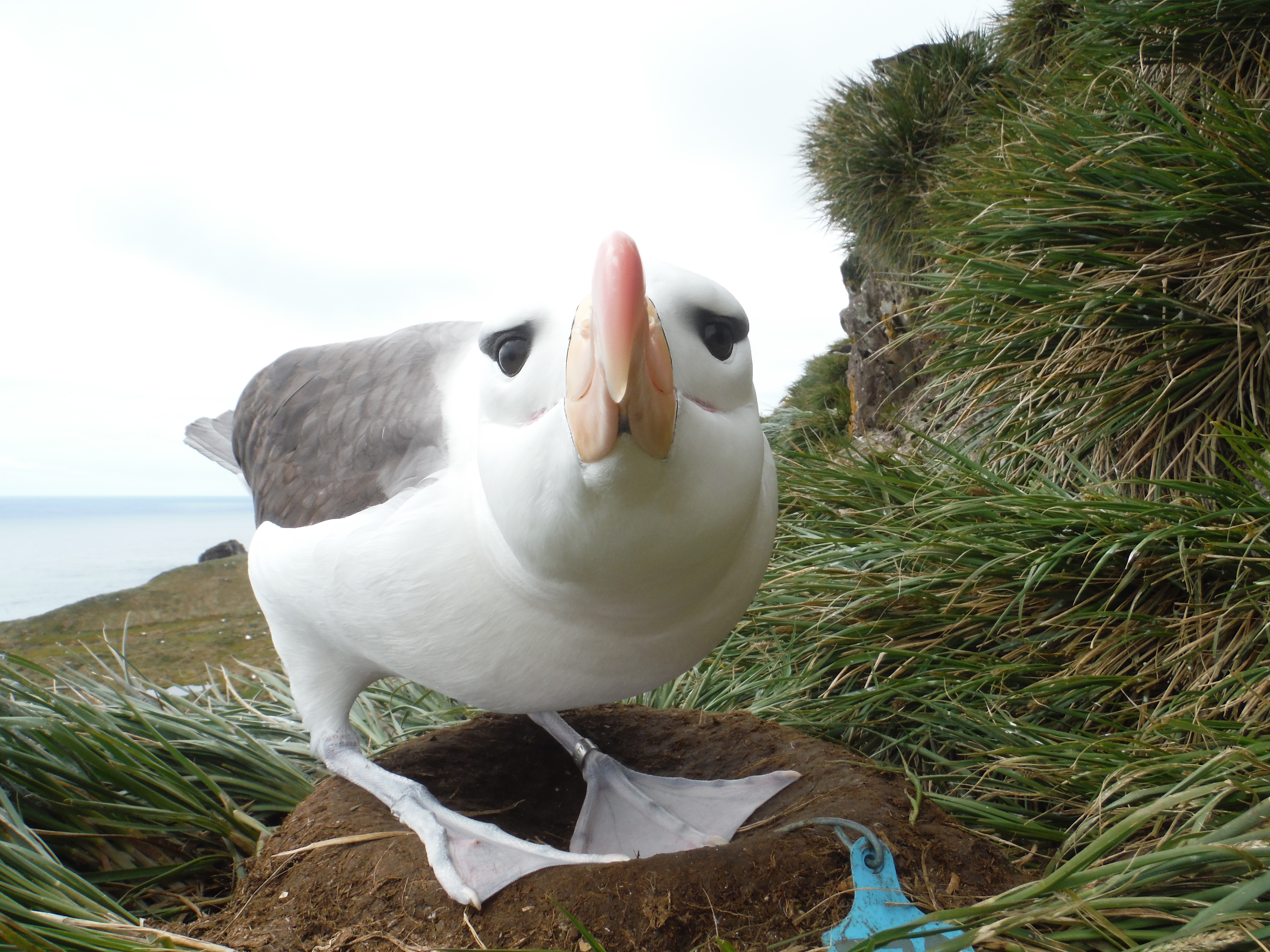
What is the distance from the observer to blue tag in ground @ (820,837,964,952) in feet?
5.37

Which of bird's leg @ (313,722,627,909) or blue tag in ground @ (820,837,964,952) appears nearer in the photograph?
blue tag in ground @ (820,837,964,952)

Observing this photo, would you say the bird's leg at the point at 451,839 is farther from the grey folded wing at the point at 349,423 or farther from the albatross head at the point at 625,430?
the albatross head at the point at 625,430

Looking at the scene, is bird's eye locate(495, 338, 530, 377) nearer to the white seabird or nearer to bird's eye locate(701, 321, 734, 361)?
the white seabird

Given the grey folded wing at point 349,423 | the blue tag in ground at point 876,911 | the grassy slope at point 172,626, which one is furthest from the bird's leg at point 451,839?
the grassy slope at point 172,626

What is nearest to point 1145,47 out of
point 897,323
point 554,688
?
point 897,323

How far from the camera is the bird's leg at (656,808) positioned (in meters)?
2.27

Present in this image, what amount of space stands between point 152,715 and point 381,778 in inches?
48.7

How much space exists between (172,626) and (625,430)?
561 cm

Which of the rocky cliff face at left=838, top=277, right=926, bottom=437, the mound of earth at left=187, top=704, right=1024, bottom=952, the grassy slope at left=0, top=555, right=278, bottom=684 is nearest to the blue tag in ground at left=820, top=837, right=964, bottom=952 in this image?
the mound of earth at left=187, top=704, right=1024, bottom=952

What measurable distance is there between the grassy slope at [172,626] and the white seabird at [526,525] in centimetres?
174

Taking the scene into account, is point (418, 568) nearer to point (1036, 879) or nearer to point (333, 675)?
point (333, 675)

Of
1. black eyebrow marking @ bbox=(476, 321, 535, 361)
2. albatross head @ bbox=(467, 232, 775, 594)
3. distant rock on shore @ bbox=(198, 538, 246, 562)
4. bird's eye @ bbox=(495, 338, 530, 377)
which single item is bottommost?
distant rock on shore @ bbox=(198, 538, 246, 562)

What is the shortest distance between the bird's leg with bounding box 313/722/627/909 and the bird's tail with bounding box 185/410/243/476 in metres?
1.27

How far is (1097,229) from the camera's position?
12.9 ft
